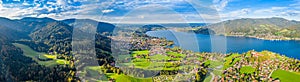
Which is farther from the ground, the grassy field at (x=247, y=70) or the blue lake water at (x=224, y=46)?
the grassy field at (x=247, y=70)

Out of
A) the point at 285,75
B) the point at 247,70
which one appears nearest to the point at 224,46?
the point at 247,70

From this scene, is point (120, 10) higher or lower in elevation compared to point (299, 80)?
higher

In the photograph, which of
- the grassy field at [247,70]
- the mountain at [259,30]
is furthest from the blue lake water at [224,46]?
the grassy field at [247,70]

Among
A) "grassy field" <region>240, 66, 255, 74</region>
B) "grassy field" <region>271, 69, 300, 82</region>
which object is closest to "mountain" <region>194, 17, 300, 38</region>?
"grassy field" <region>240, 66, 255, 74</region>

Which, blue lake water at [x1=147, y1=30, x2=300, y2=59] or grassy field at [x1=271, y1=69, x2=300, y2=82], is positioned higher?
grassy field at [x1=271, y1=69, x2=300, y2=82]

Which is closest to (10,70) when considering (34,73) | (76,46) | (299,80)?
(34,73)

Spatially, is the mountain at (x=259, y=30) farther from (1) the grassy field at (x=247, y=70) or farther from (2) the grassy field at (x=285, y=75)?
(2) the grassy field at (x=285, y=75)

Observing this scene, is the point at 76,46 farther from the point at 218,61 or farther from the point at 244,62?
the point at 244,62

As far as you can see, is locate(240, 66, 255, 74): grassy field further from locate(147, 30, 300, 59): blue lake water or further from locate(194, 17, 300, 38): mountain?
locate(194, 17, 300, 38): mountain
